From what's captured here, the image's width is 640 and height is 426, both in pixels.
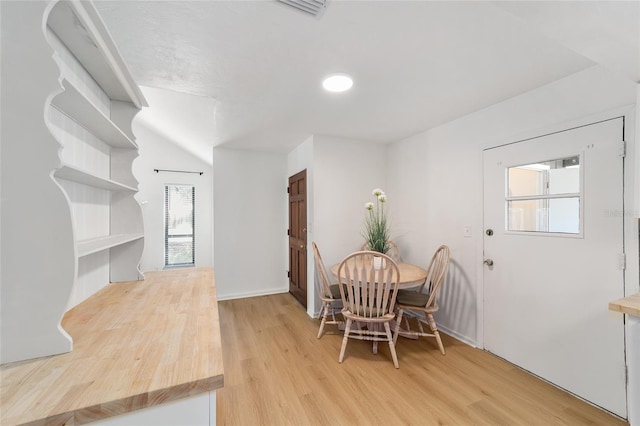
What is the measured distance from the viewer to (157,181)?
17.1ft

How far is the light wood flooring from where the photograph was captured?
5.13ft

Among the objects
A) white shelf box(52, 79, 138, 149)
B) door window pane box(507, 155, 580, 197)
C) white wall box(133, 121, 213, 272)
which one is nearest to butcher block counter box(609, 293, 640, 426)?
door window pane box(507, 155, 580, 197)

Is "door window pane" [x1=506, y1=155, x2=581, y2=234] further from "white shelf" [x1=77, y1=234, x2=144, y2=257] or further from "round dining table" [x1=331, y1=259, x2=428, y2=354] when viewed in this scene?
"white shelf" [x1=77, y1=234, x2=144, y2=257]

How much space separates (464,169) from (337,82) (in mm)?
1580

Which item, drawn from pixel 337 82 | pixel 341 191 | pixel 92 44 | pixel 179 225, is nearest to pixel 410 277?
pixel 341 191

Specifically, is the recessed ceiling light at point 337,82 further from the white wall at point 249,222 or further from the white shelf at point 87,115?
the white wall at point 249,222

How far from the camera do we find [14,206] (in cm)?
69

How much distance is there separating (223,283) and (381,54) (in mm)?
3564

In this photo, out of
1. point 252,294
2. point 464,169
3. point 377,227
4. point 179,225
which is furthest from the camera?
point 179,225

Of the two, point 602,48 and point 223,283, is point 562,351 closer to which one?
point 602,48

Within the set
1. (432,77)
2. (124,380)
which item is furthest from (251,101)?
(124,380)

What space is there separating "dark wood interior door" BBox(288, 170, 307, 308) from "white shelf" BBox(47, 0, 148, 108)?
2191 millimetres

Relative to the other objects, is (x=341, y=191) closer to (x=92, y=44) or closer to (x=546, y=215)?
(x=546, y=215)

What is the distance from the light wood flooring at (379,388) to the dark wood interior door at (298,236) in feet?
3.39
